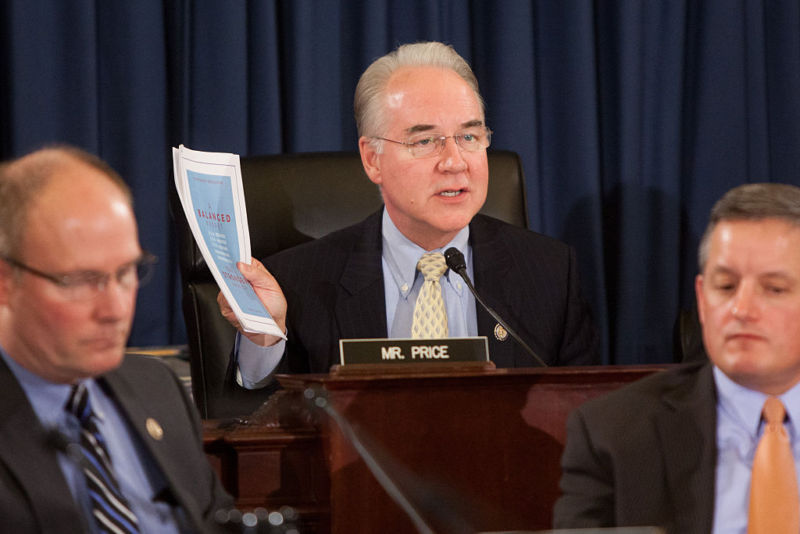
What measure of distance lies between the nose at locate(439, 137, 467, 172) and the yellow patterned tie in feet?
0.77

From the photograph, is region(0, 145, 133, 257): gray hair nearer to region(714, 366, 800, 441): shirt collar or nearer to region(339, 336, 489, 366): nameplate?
region(339, 336, 489, 366): nameplate

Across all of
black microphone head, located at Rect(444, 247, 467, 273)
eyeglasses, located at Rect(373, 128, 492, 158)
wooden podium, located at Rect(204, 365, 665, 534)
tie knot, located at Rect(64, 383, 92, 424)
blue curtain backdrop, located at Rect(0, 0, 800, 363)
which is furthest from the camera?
blue curtain backdrop, located at Rect(0, 0, 800, 363)

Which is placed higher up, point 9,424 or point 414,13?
point 414,13

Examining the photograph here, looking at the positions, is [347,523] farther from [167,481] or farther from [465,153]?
[465,153]

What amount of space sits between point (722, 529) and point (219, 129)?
231cm

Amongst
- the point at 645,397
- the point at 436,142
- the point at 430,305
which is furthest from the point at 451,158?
the point at 645,397

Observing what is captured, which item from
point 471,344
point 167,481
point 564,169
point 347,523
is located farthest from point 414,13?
point 167,481

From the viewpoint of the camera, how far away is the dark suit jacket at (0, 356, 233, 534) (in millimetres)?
1404

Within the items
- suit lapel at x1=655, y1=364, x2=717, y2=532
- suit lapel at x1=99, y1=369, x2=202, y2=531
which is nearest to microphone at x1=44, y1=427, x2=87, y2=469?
suit lapel at x1=99, y1=369, x2=202, y2=531

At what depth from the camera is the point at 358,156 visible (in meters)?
3.06

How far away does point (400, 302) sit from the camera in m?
2.83

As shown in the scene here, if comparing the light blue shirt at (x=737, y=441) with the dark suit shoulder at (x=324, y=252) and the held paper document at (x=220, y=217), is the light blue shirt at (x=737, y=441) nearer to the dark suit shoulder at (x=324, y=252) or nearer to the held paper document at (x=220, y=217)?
the held paper document at (x=220, y=217)

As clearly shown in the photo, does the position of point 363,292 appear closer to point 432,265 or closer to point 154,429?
point 432,265

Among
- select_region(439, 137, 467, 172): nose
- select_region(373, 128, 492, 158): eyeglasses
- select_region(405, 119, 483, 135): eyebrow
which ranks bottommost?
select_region(439, 137, 467, 172): nose
